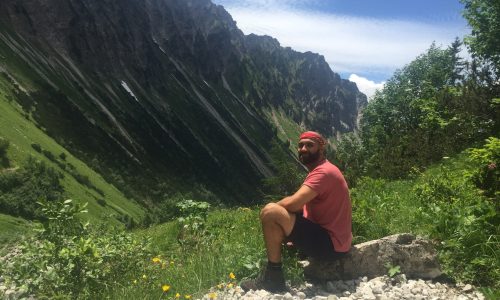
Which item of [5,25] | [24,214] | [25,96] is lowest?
[24,214]

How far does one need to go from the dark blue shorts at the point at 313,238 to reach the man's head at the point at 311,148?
944mm

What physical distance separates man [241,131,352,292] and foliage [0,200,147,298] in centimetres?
194

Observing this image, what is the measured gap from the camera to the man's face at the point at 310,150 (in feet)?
23.3

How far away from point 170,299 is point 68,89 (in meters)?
101

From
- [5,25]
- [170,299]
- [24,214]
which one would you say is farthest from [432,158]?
[5,25]

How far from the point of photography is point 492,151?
9.31 metres

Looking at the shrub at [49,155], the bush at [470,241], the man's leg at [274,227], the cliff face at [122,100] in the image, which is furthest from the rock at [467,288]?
the cliff face at [122,100]

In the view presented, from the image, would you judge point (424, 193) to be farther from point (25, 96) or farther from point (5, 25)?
point (5, 25)

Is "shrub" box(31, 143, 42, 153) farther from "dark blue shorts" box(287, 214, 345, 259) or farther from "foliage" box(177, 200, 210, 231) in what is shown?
"dark blue shorts" box(287, 214, 345, 259)

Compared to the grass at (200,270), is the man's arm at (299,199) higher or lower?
higher

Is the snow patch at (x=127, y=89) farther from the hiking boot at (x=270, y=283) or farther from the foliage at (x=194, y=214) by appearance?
the hiking boot at (x=270, y=283)

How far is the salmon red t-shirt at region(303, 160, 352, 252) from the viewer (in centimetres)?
673

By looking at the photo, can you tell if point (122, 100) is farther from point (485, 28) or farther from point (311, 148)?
point (311, 148)

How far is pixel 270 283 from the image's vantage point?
651 cm
